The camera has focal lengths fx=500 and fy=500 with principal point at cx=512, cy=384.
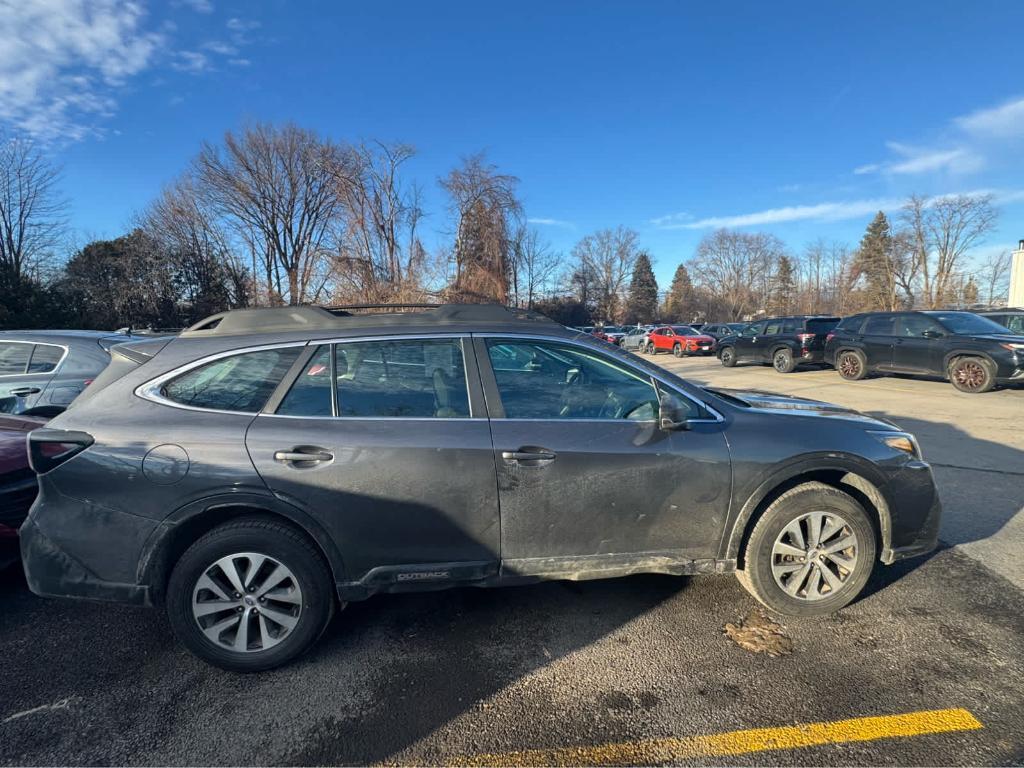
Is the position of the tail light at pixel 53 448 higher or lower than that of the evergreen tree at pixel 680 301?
lower

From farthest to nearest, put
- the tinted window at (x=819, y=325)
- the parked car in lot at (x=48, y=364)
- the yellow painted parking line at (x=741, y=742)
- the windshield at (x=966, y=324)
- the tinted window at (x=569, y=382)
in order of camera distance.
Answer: the tinted window at (x=819, y=325), the windshield at (x=966, y=324), the parked car in lot at (x=48, y=364), the tinted window at (x=569, y=382), the yellow painted parking line at (x=741, y=742)

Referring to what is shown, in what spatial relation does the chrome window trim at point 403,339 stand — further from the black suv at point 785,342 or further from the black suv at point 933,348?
the black suv at point 785,342

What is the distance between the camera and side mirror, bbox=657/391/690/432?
2639 millimetres

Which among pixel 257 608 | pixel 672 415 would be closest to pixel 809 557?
pixel 672 415

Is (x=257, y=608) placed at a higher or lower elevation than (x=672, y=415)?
lower

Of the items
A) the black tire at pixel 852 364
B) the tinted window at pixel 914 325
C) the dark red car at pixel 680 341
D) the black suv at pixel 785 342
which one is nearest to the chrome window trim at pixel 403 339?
the tinted window at pixel 914 325

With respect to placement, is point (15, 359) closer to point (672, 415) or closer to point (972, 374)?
point (672, 415)

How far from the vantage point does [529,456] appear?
2.55 m

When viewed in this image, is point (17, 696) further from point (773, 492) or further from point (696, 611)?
point (773, 492)

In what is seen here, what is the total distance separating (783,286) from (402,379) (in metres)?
88.7

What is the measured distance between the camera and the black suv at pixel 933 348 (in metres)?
9.86

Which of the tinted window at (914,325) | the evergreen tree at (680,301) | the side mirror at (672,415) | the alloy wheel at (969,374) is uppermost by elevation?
the evergreen tree at (680,301)

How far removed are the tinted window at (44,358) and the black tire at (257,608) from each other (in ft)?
14.1

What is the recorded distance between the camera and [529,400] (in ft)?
8.92
